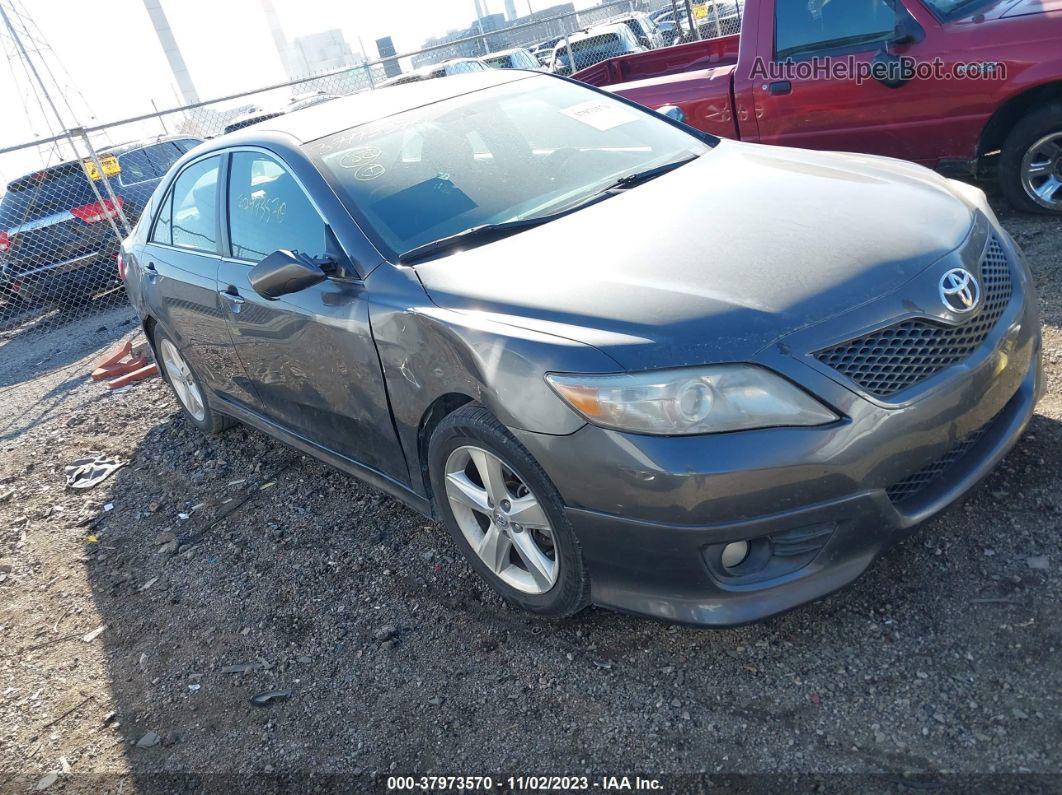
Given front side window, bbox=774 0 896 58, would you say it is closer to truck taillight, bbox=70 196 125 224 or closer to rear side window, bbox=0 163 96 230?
truck taillight, bbox=70 196 125 224

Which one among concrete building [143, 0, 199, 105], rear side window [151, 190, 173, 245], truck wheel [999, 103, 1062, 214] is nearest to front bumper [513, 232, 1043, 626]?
rear side window [151, 190, 173, 245]

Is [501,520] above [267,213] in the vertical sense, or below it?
below

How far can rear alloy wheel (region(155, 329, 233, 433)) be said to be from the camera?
5.08 metres

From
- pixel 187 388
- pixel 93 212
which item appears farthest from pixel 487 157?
pixel 93 212

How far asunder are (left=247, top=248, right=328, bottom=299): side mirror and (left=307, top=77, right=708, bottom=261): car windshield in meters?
0.25

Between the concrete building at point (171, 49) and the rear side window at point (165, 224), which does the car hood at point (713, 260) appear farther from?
the concrete building at point (171, 49)

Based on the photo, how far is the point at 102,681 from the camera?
3348 millimetres

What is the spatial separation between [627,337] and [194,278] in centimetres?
277

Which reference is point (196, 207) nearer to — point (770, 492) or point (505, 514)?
point (505, 514)

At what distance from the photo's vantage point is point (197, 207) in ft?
14.1

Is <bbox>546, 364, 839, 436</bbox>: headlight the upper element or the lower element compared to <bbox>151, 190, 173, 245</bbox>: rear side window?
lower

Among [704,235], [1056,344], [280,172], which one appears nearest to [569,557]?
[704,235]

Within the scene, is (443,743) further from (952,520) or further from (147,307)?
(147,307)

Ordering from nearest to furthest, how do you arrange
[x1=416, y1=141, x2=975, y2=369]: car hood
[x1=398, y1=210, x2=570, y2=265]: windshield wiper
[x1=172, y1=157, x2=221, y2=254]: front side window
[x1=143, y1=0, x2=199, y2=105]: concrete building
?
[x1=416, y1=141, x2=975, y2=369]: car hood, [x1=398, y1=210, x2=570, y2=265]: windshield wiper, [x1=172, y1=157, x2=221, y2=254]: front side window, [x1=143, y1=0, x2=199, y2=105]: concrete building
